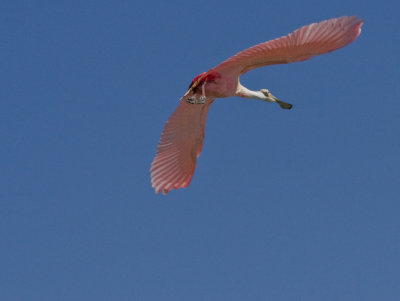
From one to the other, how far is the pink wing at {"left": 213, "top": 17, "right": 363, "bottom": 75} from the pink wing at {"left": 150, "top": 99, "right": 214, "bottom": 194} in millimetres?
2556

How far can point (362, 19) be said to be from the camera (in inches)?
608

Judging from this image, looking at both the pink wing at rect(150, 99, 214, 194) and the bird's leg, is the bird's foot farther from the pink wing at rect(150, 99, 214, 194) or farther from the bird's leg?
the pink wing at rect(150, 99, 214, 194)

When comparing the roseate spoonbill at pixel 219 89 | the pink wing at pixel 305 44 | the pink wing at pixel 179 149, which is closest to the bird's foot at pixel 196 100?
the roseate spoonbill at pixel 219 89

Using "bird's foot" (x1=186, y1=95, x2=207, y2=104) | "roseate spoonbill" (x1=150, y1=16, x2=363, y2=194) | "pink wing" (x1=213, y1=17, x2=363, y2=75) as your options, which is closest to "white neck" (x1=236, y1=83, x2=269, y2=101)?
"roseate spoonbill" (x1=150, y1=16, x2=363, y2=194)

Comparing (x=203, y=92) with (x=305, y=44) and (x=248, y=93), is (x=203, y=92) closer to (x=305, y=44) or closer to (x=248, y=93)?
(x=248, y=93)

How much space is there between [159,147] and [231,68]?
10.5 feet

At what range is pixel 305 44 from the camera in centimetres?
1597

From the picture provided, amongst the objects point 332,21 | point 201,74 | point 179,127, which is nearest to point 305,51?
point 332,21

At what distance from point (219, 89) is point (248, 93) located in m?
1.20

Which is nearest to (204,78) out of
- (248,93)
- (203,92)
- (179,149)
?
(203,92)

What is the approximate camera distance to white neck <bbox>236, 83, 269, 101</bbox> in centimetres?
1822

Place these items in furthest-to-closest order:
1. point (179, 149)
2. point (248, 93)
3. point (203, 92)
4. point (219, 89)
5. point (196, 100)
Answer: point (179, 149)
point (248, 93)
point (196, 100)
point (219, 89)
point (203, 92)

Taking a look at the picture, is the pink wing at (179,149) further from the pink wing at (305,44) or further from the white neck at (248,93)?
the pink wing at (305,44)

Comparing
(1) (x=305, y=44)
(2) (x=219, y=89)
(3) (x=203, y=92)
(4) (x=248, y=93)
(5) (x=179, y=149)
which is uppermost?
(4) (x=248, y=93)
